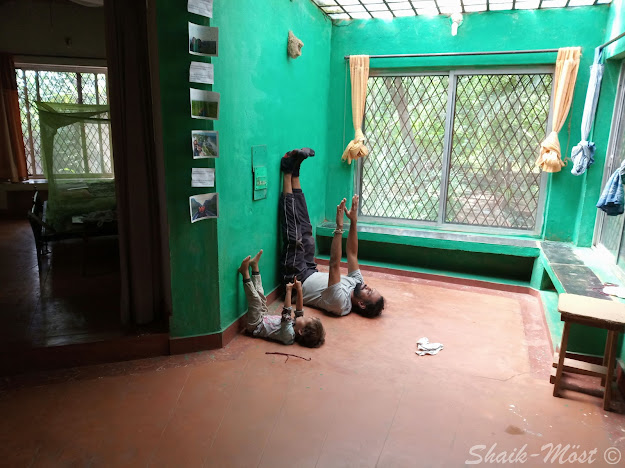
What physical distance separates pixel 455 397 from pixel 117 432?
6.48 feet

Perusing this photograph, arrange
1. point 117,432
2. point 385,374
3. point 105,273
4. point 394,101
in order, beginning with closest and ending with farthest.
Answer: point 117,432 < point 385,374 < point 105,273 < point 394,101

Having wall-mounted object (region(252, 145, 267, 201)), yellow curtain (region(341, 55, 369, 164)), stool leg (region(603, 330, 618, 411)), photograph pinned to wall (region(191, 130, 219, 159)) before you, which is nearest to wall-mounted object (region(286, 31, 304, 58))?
wall-mounted object (region(252, 145, 267, 201))

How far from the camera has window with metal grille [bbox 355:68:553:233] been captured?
4680 mm

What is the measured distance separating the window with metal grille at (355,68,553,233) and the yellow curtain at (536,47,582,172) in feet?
0.79

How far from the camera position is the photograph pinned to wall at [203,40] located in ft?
8.77

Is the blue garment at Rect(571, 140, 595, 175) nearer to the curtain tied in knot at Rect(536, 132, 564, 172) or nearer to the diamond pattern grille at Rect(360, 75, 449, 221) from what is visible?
the curtain tied in knot at Rect(536, 132, 564, 172)

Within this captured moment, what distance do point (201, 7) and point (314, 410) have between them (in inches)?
100

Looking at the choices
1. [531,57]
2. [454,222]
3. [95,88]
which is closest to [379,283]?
[454,222]

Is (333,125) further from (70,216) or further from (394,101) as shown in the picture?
(70,216)

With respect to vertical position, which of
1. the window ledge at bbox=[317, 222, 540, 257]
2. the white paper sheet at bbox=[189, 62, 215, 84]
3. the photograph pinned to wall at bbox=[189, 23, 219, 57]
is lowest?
the window ledge at bbox=[317, 222, 540, 257]

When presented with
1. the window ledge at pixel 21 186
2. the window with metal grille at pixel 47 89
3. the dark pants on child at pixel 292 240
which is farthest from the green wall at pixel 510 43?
the window ledge at pixel 21 186

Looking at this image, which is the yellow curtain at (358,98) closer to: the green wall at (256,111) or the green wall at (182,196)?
the green wall at (256,111)

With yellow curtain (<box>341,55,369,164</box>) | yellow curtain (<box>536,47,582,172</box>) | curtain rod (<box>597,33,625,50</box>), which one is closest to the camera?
curtain rod (<box>597,33,625,50</box>)

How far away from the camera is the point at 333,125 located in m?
5.30
